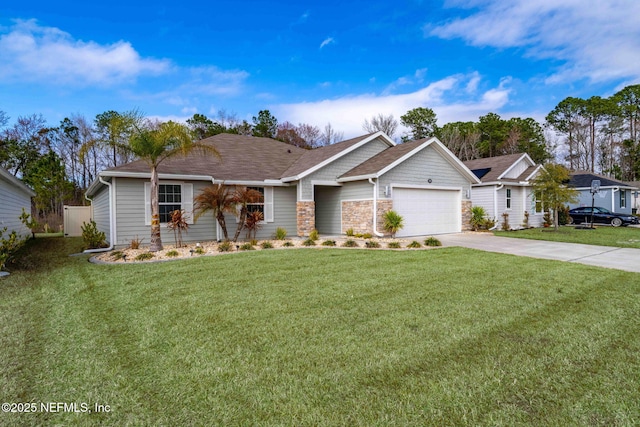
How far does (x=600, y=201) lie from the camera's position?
25.9 m

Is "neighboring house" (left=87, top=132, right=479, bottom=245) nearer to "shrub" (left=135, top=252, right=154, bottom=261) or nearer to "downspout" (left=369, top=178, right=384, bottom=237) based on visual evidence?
"downspout" (left=369, top=178, right=384, bottom=237)

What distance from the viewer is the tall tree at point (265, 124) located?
32.4 metres

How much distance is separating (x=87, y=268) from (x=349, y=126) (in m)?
32.9

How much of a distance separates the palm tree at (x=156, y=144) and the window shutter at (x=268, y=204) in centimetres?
428

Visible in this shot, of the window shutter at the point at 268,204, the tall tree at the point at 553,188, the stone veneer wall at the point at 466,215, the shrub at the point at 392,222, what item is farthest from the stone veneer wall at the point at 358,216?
the tall tree at the point at 553,188

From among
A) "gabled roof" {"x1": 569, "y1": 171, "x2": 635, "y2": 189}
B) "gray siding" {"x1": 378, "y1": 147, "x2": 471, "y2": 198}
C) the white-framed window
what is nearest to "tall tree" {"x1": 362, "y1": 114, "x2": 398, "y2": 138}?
"gabled roof" {"x1": 569, "y1": 171, "x2": 635, "y2": 189}

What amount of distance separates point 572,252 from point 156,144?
42.0 feet

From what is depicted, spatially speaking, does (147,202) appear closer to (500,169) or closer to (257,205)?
(257,205)

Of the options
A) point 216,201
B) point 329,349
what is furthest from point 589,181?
point 329,349

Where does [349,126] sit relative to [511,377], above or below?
above

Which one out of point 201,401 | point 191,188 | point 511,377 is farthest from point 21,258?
point 511,377

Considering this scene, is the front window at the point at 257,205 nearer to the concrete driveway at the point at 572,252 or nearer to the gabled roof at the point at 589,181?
the concrete driveway at the point at 572,252

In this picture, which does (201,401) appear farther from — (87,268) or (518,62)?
(518,62)

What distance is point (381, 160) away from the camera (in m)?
14.8
